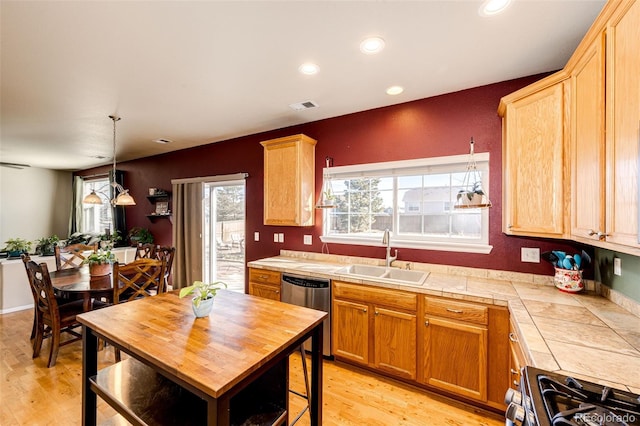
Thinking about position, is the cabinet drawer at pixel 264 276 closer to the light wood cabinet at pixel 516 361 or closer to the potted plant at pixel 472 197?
the potted plant at pixel 472 197

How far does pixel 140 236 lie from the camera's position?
536 cm

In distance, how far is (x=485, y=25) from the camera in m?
1.68

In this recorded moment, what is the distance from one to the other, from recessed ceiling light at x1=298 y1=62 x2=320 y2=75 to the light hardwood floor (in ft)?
8.74

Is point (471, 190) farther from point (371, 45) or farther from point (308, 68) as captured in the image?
point (308, 68)

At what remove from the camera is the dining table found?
103 inches

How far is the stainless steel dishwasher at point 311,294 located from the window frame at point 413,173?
0.72 metres

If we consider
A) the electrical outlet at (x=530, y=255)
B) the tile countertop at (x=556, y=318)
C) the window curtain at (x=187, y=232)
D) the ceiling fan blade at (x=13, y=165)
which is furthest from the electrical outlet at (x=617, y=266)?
the ceiling fan blade at (x=13, y=165)

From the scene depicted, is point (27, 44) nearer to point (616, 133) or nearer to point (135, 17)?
point (135, 17)

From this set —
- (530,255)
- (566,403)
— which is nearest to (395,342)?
(530,255)

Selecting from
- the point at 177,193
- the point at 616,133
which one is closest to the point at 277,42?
the point at 616,133

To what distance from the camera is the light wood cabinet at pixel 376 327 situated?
222 cm

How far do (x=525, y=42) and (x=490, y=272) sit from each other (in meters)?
1.80

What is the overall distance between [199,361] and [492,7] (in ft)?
7.72

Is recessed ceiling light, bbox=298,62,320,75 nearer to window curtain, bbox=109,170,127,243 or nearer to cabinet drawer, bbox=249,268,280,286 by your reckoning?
cabinet drawer, bbox=249,268,280,286
